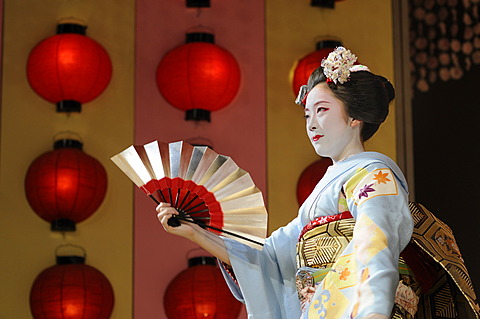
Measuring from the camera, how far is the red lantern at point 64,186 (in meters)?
4.91

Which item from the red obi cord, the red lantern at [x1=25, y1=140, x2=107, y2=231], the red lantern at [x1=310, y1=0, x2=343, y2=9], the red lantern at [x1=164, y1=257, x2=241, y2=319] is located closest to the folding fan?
the red obi cord

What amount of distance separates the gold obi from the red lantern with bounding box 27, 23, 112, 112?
291 cm

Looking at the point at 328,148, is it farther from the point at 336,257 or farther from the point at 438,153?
the point at 438,153

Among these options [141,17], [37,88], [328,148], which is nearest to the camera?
[328,148]

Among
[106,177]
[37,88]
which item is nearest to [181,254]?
[106,177]

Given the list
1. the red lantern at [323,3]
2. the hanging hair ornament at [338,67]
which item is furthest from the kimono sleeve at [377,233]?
the red lantern at [323,3]

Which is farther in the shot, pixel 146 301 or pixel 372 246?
pixel 146 301

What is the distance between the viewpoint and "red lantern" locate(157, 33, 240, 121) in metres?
5.12

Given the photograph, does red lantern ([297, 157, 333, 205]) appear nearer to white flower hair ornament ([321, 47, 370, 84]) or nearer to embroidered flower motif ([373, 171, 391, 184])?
white flower hair ornament ([321, 47, 370, 84])

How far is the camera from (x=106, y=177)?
517 cm

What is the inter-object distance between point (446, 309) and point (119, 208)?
321 cm

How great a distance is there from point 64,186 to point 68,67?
69 cm

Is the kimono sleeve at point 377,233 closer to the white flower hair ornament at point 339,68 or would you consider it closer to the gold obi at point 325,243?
the gold obi at point 325,243

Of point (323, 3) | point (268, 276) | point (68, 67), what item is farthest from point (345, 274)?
point (323, 3)
